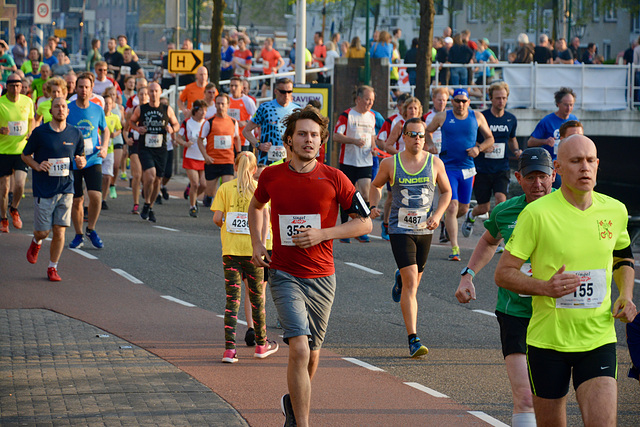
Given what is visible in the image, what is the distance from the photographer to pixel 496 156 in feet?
47.4

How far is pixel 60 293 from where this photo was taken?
35.6ft

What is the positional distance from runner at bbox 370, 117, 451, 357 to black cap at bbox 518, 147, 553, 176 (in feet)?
9.52

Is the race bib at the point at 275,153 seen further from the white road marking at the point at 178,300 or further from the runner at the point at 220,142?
the white road marking at the point at 178,300

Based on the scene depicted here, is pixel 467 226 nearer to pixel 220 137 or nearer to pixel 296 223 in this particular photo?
pixel 220 137

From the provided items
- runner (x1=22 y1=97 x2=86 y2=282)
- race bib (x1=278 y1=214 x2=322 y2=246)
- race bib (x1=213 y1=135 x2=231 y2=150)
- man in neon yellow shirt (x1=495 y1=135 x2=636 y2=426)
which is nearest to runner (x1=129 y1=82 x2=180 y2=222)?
race bib (x1=213 y1=135 x2=231 y2=150)

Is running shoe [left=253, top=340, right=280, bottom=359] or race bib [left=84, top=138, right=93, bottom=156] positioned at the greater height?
race bib [left=84, top=138, right=93, bottom=156]

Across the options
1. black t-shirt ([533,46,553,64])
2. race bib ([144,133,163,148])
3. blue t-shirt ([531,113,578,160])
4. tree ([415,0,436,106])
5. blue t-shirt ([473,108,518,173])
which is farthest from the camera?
black t-shirt ([533,46,553,64])

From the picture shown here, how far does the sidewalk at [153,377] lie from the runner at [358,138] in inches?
210

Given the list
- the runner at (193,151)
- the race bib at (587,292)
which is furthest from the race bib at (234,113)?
the race bib at (587,292)

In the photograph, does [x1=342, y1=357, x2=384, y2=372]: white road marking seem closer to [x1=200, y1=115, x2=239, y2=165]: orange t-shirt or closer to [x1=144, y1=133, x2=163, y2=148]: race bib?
[x1=200, y1=115, x2=239, y2=165]: orange t-shirt

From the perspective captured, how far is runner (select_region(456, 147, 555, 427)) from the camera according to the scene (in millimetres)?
5562

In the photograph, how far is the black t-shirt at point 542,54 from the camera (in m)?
27.2

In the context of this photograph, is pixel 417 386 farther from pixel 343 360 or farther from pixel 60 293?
pixel 60 293

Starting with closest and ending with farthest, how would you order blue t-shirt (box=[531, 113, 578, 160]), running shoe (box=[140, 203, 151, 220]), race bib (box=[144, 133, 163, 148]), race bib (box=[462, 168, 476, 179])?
race bib (box=[462, 168, 476, 179])
blue t-shirt (box=[531, 113, 578, 160])
running shoe (box=[140, 203, 151, 220])
race bib (box=[144, 133, 163, 148])
